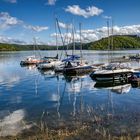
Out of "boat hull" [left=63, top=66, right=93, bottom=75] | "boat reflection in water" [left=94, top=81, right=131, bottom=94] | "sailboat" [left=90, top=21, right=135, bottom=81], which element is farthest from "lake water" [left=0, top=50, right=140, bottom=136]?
"boat hull" [left=63, top=66, right=93, bottom=75]

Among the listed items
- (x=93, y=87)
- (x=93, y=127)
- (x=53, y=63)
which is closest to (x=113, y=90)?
(x=93, y=87)

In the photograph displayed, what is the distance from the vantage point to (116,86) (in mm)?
54375

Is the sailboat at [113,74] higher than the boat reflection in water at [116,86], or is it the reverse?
the sailboat at [113,74]

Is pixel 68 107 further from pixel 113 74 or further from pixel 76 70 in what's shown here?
pixel 76 70

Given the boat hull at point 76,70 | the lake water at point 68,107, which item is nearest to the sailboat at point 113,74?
the lake water at point 68,107

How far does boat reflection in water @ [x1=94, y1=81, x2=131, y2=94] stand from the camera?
49125 millimetres

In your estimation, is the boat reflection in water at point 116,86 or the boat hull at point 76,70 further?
the boat hull at point 76,70

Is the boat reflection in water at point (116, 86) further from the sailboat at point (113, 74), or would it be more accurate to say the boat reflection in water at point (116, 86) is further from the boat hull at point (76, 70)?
the boat hull at point (76, 70)

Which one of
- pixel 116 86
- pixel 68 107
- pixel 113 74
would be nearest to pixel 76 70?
pixel 113 74

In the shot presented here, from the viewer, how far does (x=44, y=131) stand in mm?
24672

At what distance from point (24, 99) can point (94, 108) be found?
1229 cm

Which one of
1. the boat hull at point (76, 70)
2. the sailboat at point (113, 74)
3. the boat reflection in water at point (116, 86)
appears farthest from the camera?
the boat hull at point (76, 70)

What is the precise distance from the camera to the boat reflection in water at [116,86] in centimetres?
4912

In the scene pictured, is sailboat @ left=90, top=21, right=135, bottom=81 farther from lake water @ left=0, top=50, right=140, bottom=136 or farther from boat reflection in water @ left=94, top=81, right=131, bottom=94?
lake water @ left=0, top=50, right=140, bottom=136
